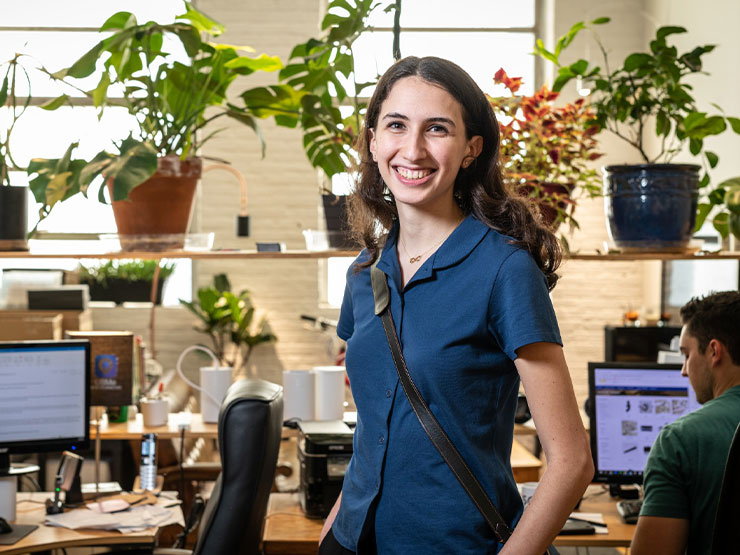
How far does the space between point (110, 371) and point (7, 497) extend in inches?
22.5

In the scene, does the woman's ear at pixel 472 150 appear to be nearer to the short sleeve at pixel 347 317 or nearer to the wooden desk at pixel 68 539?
the short sleeve at pixel 347 317

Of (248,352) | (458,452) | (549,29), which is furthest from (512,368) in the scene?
(549,29)

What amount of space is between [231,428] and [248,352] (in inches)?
193

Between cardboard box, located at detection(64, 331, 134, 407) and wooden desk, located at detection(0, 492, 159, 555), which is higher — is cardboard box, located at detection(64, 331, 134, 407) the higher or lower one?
the higher one

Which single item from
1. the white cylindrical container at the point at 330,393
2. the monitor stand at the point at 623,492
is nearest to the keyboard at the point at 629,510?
the monitor stand at the point at 623,492

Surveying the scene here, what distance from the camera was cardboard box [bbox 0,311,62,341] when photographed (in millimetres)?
4828

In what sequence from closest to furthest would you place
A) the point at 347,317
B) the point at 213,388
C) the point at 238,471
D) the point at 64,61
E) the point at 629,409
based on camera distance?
the point at 347,317, the point at 238,471, the point at 629,409, the point at 213,388, the point at 64,61

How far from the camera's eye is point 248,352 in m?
6.82


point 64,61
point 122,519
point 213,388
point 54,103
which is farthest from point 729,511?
point 64,61

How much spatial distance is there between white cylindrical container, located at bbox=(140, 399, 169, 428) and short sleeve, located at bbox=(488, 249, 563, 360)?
218 centimetres

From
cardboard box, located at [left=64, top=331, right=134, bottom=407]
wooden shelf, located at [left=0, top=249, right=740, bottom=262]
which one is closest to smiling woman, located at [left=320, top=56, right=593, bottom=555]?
wooden shelf, located at [left=0, top=249, right=740, bottom=262]

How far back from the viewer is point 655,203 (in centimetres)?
266

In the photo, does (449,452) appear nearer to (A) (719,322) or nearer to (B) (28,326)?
(A) (719,322)

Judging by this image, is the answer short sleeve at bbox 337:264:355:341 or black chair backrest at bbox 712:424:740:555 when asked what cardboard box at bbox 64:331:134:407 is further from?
black chair backrest at bbox 712:424:740:555
